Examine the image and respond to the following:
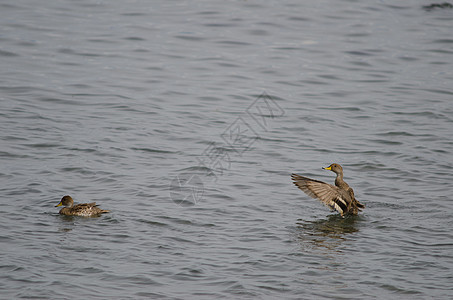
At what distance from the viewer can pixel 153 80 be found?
16.8 m

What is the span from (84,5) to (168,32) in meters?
3.75

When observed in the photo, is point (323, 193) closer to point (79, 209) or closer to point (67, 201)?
point (79, 209)

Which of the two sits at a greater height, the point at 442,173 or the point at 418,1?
the point at 418,1

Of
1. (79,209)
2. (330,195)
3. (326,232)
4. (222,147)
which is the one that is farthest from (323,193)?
(222,147)

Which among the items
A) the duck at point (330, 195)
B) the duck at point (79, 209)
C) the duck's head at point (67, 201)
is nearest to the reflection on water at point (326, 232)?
the duck at point (330, 195)

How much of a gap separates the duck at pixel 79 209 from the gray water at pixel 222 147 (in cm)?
10

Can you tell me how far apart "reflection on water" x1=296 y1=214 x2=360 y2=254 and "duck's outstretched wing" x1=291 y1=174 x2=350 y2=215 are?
0.20m

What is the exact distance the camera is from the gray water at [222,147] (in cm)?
743

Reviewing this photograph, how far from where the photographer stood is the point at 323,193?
9.47m

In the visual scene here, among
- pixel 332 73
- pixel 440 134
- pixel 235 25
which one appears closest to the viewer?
pixel 440 134

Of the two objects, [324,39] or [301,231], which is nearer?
[301,231]

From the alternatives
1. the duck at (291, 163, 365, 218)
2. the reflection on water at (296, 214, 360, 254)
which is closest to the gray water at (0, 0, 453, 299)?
the reflection on water at (296, 214, 360, 254)

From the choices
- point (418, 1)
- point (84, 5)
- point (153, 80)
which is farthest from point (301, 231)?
point (418, 1)

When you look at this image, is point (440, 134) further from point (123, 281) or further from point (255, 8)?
point (255, 8)
